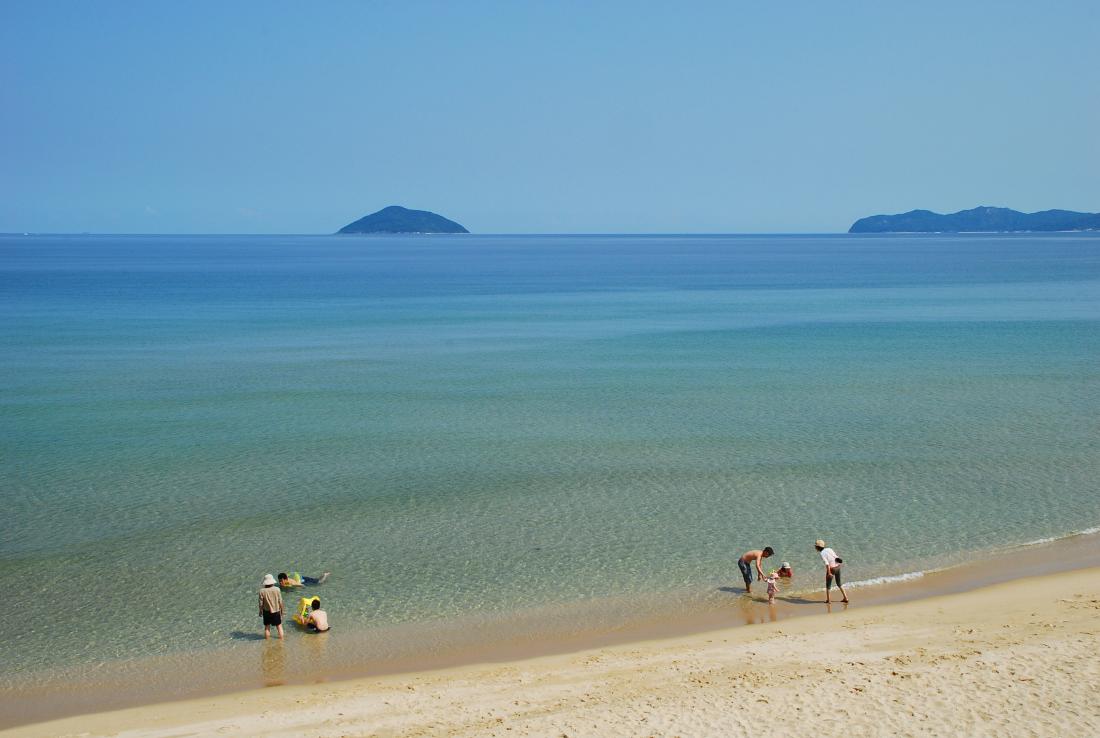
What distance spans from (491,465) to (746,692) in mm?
16956

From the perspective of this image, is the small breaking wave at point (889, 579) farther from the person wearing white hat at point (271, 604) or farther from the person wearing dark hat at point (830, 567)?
the person wearing white hat at point (271, 604)

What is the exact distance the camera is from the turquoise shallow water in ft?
69.1

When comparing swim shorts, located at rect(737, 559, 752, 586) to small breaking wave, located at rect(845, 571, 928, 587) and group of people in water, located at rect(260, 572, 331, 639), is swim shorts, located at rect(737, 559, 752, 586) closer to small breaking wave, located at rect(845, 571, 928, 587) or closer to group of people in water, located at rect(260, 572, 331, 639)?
small breaking wave, located at rect(845, 571, 928, 587)

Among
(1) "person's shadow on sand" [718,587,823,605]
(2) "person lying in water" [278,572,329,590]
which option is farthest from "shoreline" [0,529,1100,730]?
(2) "person lying in water" [278,572,329,590]

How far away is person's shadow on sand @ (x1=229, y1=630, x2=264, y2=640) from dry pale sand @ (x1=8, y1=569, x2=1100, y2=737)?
2522mm

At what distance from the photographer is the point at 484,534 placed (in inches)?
961

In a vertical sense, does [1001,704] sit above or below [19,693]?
above

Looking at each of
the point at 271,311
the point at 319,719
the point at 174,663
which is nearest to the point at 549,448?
the point at 174,663

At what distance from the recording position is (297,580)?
68.7ft

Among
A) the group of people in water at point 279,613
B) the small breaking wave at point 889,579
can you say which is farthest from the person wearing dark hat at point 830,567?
the group of people in water at point 279,613

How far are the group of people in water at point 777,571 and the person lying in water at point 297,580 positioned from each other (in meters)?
8.75

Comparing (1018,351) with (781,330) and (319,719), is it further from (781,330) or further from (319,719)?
(319,719)

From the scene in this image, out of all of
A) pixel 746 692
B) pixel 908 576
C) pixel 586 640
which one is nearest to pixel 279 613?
pixel 586 640

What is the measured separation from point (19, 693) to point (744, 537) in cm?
1528
